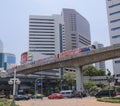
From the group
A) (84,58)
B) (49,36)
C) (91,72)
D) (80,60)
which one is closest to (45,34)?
(49,36)

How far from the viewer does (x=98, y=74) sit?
12619 centimetres

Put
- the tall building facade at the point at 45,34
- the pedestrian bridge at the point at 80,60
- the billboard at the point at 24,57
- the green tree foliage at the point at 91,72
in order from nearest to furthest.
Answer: the pedestrian bridge at the point at 80,60 < the green tree foliage at the point at 91,72 < the billboard at the point at 24,57 < the tall building facade at the point at 45,34

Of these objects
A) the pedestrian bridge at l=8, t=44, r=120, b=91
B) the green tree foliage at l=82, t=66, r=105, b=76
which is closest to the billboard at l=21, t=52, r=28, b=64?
the green tree foliage at l=82, t=66, r=105, b=76

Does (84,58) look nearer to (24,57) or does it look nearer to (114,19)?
(114,19)

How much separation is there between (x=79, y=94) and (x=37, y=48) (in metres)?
117

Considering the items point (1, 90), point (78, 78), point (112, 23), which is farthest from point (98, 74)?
point (78, 78)

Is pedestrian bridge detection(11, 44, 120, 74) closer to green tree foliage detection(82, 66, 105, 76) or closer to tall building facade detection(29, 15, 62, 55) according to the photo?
green tree foliage detection(82, 66, 105, 76)

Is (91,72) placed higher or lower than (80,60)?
higher

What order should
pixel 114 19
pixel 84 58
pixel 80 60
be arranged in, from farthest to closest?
pixel 114 19 < pixel 80 60 < pixel 84 58

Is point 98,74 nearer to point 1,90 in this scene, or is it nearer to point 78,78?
point 1,90

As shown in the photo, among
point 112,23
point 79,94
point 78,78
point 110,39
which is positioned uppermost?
point 112,23

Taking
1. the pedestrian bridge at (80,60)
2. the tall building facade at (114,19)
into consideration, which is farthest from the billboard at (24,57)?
the pedestrian bridge at (80,60)

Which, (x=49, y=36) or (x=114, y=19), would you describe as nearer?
(x=114, y=19)

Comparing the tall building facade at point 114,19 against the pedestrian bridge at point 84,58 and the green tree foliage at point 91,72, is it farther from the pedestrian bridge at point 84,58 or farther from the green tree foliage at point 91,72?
the green tree foliage at point 91,72
